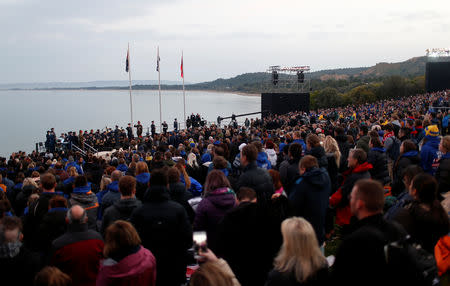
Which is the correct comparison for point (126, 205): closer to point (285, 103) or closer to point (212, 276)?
point (212, 276)

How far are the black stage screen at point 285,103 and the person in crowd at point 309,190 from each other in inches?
1201

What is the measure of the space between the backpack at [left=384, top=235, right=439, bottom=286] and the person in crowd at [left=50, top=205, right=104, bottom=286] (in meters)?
2.32

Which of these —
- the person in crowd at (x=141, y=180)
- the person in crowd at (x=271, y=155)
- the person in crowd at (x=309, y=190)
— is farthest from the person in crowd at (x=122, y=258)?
the person in crowd at (x=271, y=155)

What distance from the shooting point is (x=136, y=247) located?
301cm

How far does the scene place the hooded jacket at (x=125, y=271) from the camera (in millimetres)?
2953

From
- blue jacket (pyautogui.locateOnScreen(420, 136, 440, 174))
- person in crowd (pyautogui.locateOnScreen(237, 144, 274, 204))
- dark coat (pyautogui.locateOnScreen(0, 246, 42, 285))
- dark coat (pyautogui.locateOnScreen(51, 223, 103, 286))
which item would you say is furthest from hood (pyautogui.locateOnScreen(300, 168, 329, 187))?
blue jacket (pyautogui.locateOnScreen(420, 136, 440, 174))

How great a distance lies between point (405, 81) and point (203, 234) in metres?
86.3

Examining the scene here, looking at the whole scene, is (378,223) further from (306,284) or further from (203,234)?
(203,234)

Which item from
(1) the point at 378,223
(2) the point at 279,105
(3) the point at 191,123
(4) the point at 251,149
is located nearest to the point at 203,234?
(1) the point at 378,223

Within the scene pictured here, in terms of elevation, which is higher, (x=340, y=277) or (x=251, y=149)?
(x=251, y=149)

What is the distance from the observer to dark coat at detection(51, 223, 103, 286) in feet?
10.8

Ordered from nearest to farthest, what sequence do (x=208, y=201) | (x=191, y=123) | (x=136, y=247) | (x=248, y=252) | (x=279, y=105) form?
1. (x=136, y=247)
2. (x=248, y=252)
3. (x=208, y=201)
4. (x=191, y=123)
5. (x=279, y=105)

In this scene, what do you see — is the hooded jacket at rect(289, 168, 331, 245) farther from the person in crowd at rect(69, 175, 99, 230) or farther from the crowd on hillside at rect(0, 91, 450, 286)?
the person in crowd at rect(69, 175, 99, 230)

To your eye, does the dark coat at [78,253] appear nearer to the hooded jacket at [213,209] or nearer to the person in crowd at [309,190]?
the hooded jacket at [213,209]
